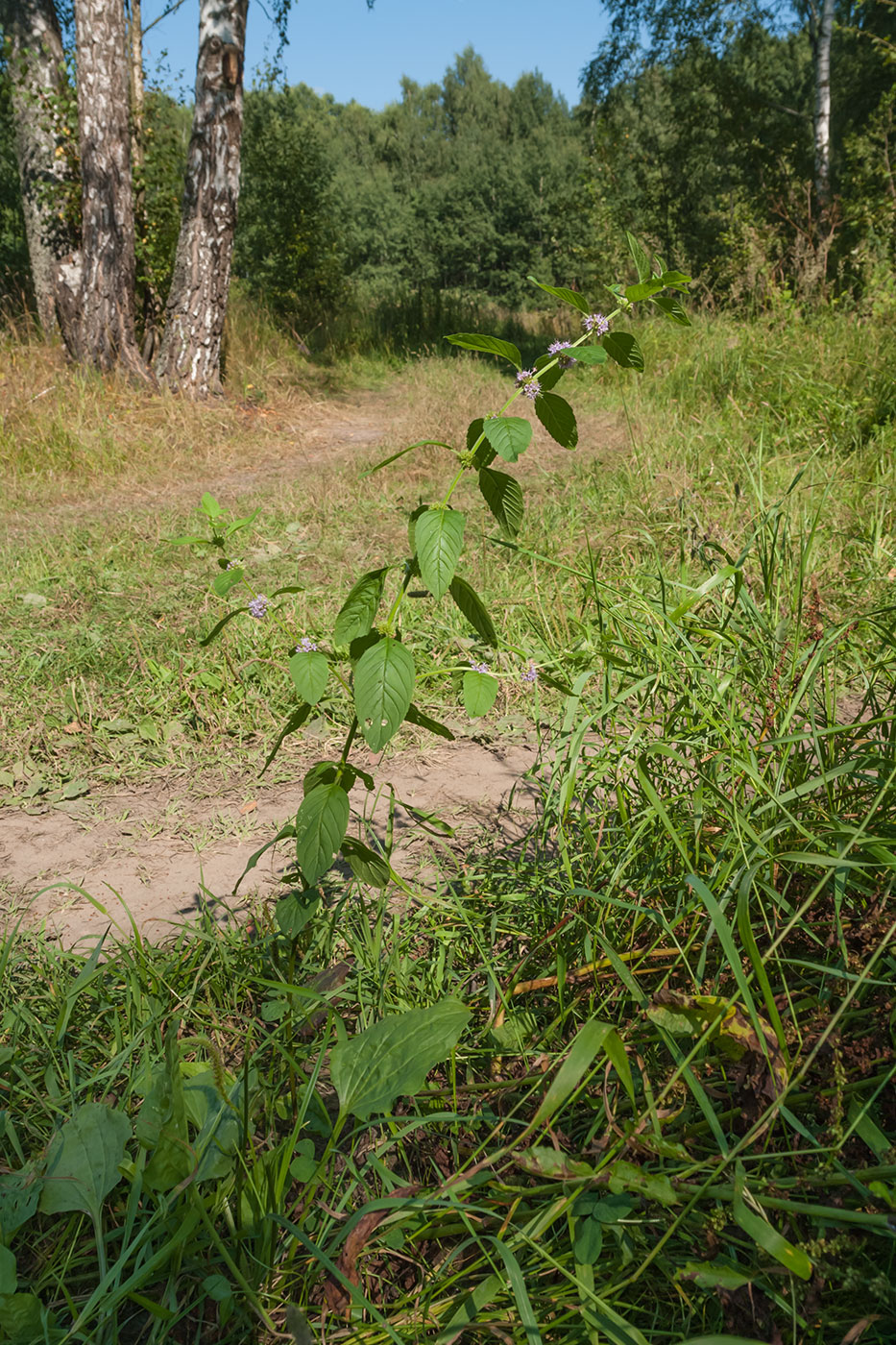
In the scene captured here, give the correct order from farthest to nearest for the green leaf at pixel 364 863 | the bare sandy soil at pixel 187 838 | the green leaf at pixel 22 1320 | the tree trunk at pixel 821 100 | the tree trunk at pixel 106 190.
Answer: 1. the tree trunk at pixel 821 100
2. the tree trunk at pixel 106 190
3. the bare sandy soil at pixel 187 838
4. the green leaf at pixel 364 863
5. the green leaf at pixel 22 1320

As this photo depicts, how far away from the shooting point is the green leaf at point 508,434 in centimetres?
108

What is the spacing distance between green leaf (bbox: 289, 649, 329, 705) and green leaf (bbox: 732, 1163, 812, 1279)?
2.75 ft

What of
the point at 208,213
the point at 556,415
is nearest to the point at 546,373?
the point at 556,415

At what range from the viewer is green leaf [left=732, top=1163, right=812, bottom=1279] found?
0.79 m

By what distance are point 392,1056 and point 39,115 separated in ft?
25.9

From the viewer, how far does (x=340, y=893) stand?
5.64ft

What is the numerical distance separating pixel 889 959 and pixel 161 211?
827cm

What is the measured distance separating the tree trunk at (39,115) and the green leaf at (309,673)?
680 cm

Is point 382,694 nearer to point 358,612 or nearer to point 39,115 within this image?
point 358,612

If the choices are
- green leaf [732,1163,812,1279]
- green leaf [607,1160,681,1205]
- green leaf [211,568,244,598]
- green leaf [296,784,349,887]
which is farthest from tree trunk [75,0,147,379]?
green leaf [732,1163,812,1279]

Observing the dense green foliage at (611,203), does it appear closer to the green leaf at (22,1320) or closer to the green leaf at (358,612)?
the green leaf at (358,612)

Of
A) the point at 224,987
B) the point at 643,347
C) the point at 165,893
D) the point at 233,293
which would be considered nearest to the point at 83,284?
the point at 233,293

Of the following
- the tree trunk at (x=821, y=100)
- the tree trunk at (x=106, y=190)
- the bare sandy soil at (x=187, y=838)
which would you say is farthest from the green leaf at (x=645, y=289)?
the tree trunk at (x=821, y=100)

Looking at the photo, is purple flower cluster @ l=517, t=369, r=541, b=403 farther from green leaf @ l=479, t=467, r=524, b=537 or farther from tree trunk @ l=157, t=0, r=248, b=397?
tree trunk @ l=157, t=0, r=248, b=397
